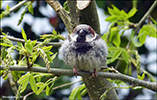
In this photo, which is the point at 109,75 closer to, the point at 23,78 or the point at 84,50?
the point at 84,50

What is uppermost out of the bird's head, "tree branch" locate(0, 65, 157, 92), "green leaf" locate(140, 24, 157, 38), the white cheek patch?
the bird's head

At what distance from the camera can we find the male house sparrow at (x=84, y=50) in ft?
7.44

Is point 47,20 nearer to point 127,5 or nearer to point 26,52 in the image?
point 127,5

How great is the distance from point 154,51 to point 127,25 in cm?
150

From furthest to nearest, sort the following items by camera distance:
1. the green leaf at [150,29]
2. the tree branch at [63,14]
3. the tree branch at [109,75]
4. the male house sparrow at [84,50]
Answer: the green leaf at [150,29] < the tree branch at [63,14] < the male house sparrow at [84,50] < the tree branch at [109,75]

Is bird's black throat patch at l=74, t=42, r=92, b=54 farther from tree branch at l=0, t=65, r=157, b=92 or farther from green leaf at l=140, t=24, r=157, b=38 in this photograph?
green leaf at l=140, t=24, r=157, b=38

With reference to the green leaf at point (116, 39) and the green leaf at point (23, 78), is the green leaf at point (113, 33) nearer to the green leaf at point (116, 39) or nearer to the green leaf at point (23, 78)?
the green leaf at point (116, 39)

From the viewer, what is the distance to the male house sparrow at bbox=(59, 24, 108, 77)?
227 centimetres

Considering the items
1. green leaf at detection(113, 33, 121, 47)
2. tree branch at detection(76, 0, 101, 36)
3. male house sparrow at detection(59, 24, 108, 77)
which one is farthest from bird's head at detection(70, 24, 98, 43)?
green leaf at detection(113, 33, 121, 47)

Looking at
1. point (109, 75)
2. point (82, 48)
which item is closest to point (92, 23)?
point (82, 48)

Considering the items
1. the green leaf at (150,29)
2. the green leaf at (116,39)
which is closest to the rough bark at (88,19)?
the green leaf at (116,39)

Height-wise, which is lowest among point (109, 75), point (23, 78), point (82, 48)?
point (109, 75)

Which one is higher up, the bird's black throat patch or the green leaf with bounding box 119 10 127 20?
the green leaf with bounding box 119 10 127 20

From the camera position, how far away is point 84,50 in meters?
2.29
